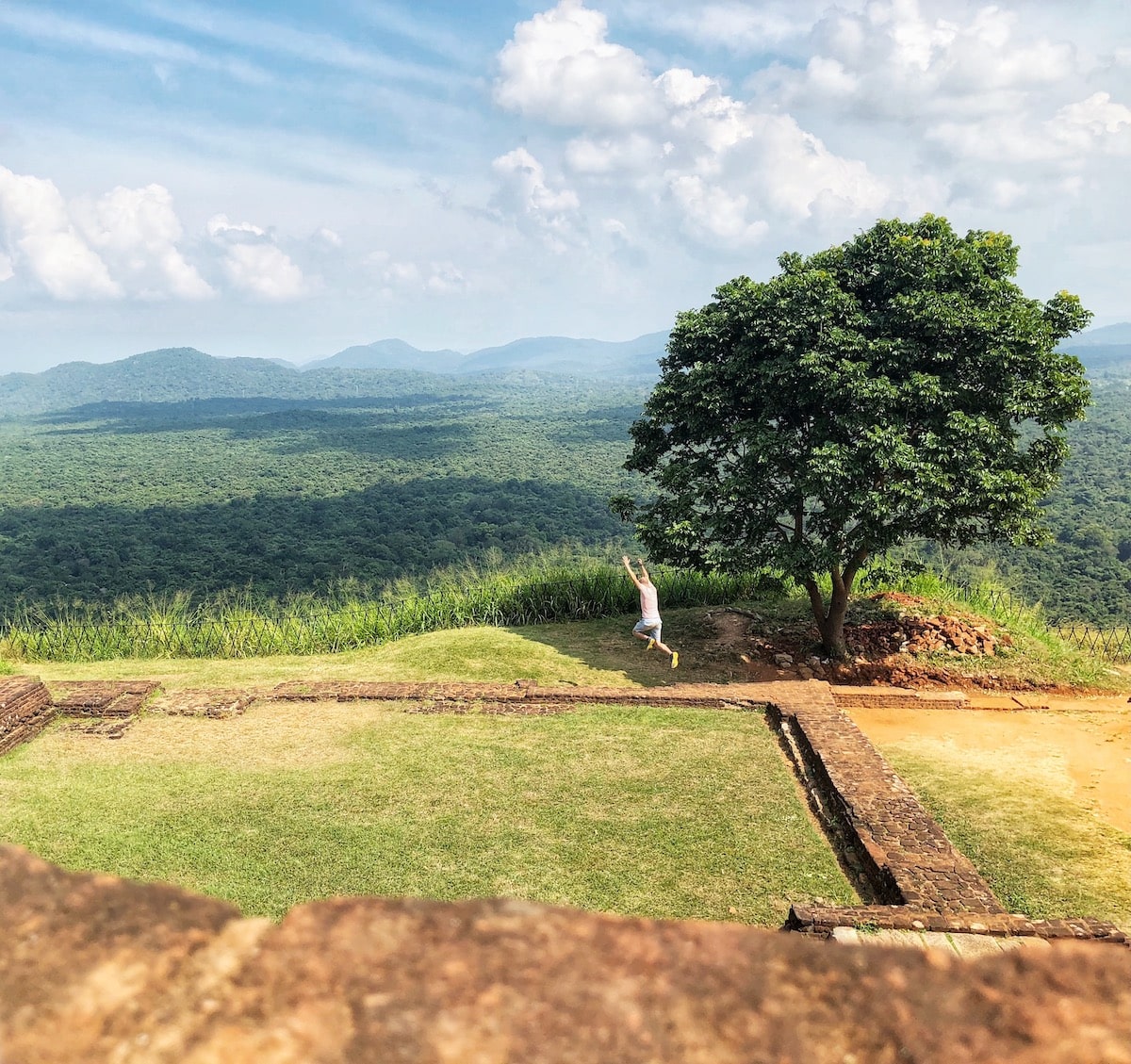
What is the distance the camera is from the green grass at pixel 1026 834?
523 cm

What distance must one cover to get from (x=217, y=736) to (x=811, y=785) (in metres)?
5.68

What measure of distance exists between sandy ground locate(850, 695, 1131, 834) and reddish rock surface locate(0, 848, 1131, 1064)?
6.93 m

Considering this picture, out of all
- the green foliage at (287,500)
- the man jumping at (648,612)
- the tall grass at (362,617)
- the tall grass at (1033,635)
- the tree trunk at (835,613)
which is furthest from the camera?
the green foliage at (287,500)

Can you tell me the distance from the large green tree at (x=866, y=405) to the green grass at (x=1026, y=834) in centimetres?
325

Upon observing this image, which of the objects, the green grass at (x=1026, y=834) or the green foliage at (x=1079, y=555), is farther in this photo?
the green foliage at (x=1079, y=555)

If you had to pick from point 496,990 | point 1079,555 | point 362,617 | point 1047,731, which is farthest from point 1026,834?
point 1079,555

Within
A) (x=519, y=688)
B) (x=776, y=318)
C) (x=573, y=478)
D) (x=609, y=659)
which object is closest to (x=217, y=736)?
(x=519, y=688)

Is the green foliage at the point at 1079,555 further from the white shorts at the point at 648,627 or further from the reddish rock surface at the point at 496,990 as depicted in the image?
the reddish rock surface at the point at 496,990

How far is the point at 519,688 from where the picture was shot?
354 inches

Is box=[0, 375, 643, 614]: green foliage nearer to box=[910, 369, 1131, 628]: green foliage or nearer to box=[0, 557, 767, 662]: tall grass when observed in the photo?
box=[0, 557, 767, 662]: tall grass

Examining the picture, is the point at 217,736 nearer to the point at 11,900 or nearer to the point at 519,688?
the point at 519,688

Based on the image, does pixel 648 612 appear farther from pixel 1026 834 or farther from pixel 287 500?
pixel 287 500

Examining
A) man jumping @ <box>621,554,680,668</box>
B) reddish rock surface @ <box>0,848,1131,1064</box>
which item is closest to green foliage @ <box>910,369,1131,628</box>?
man jumping @ <box>621,554,680,668</box>

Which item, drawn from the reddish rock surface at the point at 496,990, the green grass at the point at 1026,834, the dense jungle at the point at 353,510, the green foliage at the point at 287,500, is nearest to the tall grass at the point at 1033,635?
the dense jungle at the point at 353,510
